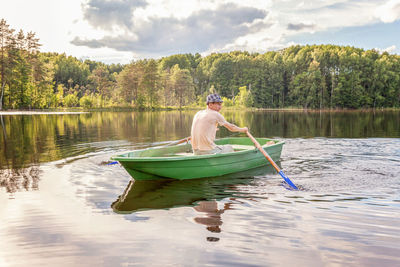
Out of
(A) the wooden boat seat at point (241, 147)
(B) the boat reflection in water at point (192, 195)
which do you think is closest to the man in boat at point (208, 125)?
(B) the boat reflection in water at point (192, 195)

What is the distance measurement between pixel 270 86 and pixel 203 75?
30.9 metres

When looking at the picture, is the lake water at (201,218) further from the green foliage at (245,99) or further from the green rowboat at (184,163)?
the green foliage at (245,99)

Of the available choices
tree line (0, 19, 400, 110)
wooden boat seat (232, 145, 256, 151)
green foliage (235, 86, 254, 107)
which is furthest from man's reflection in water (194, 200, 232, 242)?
green foliage (235, 86, 254, 107)

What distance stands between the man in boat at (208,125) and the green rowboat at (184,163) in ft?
1.38

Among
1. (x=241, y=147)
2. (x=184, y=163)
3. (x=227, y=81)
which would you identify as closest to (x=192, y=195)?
(x=184, y=163)

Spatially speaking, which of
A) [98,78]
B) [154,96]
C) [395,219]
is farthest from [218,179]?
[98,78]

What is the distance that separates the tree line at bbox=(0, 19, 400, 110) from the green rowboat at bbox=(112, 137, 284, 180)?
55.0 metres

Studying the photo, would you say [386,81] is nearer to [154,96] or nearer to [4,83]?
[154,96]

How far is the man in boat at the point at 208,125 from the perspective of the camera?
7.32 metres

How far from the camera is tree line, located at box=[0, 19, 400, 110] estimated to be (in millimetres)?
56875

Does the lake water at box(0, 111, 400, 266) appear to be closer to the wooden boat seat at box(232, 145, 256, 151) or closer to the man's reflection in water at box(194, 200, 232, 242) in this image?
the man's reflection in water at box(194, 200, 232, 242)

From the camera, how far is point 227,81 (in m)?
108

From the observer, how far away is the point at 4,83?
52.7m

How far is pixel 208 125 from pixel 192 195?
1.83 metres
